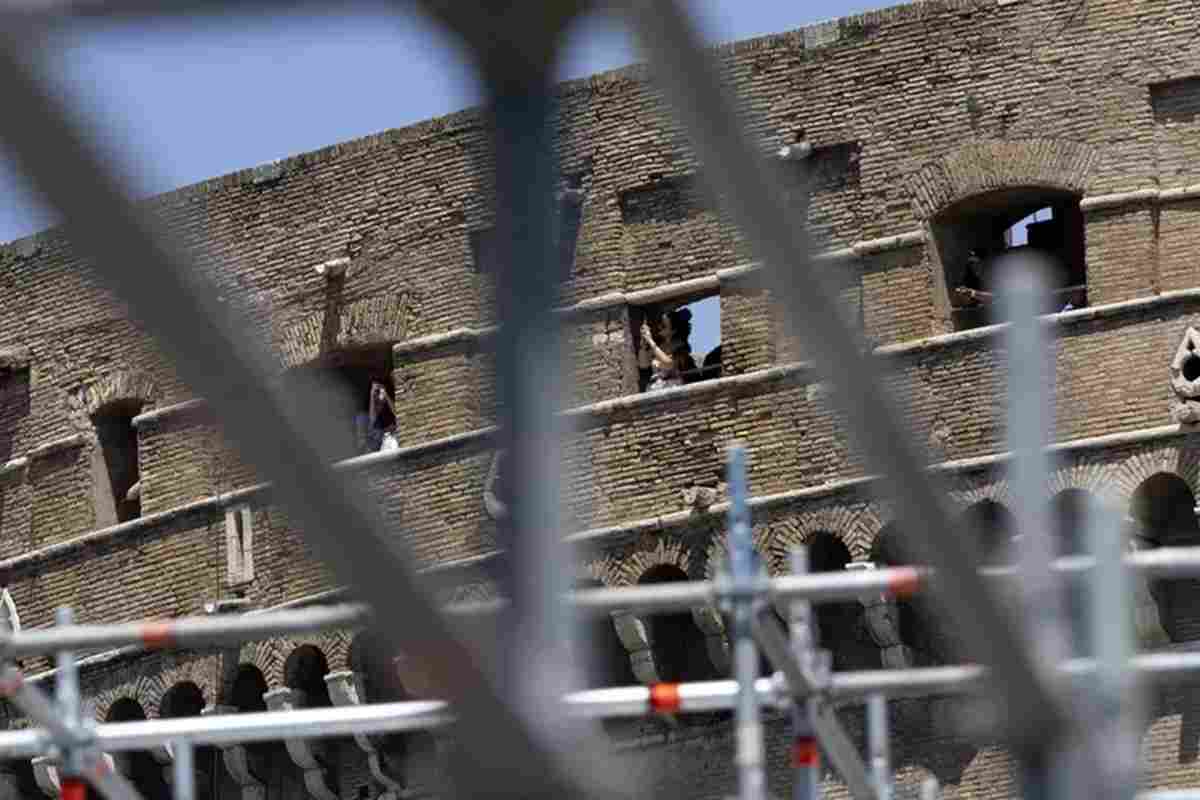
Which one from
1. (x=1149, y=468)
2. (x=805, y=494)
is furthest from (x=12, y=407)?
(x=1149, y=468)

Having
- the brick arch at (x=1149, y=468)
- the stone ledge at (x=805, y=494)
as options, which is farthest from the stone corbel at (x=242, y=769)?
the brick arch at (x=1149, y=468)

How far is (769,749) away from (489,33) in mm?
15787

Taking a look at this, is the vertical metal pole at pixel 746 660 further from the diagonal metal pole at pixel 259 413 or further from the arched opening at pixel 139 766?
the arched opening at pixel 139 766

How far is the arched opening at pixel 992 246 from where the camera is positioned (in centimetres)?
2025

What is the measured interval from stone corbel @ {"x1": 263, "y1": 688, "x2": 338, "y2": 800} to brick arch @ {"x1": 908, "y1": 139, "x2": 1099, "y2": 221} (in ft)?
12.2

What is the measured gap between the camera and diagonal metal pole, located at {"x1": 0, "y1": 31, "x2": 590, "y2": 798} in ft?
14.4

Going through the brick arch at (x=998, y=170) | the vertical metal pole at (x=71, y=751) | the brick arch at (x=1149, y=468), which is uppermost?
the brick arch at (x=998, y=170)

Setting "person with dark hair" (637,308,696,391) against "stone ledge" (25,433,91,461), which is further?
"stone ledge" (25,433,91,461)

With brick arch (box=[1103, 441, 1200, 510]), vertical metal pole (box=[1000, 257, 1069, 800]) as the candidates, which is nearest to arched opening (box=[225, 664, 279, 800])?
brick arch (box=[1103, 441, 1200, 510])

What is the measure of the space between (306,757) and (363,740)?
0.43m

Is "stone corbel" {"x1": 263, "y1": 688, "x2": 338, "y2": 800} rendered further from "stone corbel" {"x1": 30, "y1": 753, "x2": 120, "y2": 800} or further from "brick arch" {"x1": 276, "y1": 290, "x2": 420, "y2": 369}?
"brick arch" {"x1": 276, "y1": 290, "x2": 420, "y2": 369}

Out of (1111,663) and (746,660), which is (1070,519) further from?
(1111,663)

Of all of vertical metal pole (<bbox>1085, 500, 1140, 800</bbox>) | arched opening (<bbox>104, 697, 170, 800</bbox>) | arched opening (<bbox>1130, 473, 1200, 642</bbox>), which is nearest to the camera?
vertical metal pole (<bbox>1085, 500, 1140, 800</bbox>)

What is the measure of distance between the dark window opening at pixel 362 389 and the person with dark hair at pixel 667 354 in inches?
54.6
